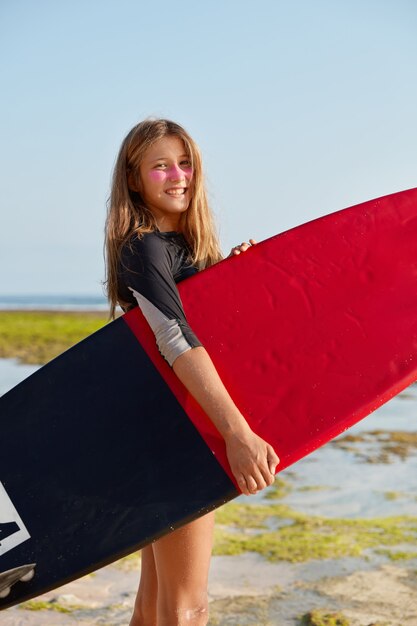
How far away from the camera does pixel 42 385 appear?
2701 mm

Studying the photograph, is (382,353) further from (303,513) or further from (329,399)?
(303,513)

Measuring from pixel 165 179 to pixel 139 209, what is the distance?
0.40ft

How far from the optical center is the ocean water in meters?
5.22

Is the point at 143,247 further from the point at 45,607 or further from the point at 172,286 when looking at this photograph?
→ the point at 45,607

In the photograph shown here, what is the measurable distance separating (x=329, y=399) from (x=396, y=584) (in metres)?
1.67

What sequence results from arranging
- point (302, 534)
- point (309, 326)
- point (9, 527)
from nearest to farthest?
point (9, 527) → point (309, 326) → point (302, 534)

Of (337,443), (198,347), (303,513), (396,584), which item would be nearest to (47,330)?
(337,443)

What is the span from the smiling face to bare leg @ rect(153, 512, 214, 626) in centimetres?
94

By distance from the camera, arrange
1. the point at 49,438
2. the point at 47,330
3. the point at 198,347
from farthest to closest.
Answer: the point at 47,330, the point at 49,438, the point at 198,347

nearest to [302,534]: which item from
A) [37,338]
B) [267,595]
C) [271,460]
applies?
[267,595]

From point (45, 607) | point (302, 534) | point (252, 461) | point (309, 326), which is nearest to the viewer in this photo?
point (252, 461)

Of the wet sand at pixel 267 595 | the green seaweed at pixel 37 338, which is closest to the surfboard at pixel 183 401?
the wet sand at pixel 267 595

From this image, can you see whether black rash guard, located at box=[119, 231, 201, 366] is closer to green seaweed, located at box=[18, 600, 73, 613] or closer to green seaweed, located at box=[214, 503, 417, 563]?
green seaweed, located at box=[18, 600, 73, 613]

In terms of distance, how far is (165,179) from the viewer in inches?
99.5
